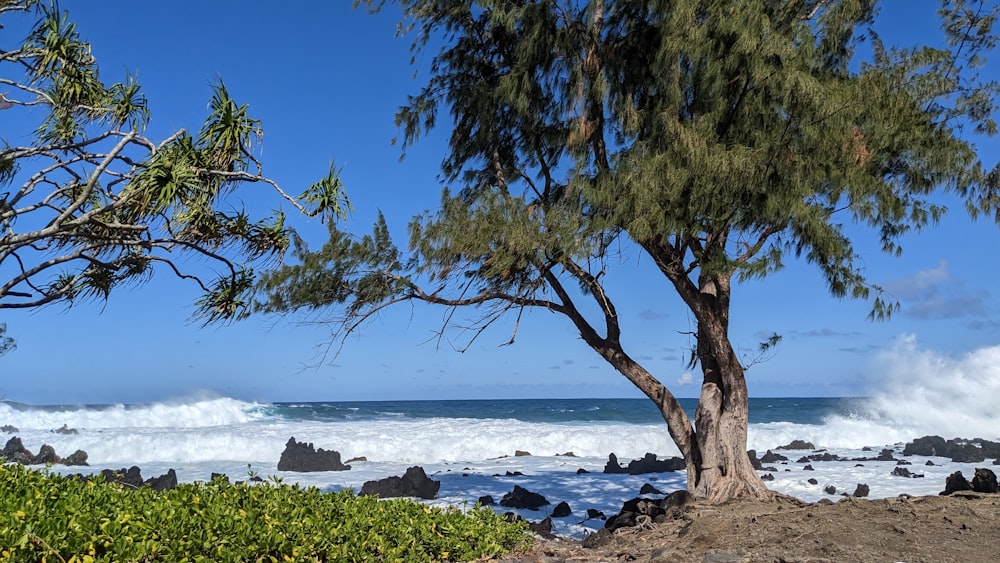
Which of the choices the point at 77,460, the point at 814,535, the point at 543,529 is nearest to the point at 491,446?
the point at 77,460

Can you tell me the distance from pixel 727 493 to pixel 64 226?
296 inches

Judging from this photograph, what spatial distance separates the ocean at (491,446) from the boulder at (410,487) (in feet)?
1.11

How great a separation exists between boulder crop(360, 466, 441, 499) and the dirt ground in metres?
4.61

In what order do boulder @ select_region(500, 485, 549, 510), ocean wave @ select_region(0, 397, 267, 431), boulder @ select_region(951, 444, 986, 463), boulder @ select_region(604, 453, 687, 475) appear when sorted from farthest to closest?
1. ocean wave @ select_region(0, 397, 267, 431)
2. boulder @ select_region(951, 444, 986, 463)
3. boulder @ select_region(604, 453, 687, 475)
4. boulder @ select_region(500, 485, 549, 510)

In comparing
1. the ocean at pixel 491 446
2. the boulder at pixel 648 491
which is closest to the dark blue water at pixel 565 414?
the ocean at pixel 491 446

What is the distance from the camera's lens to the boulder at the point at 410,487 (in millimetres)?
12445

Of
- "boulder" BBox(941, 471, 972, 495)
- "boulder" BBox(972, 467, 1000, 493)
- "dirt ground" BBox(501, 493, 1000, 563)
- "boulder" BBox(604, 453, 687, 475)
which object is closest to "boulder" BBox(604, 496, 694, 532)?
"dirt ground" BBox(501, 493, 1000, 563)

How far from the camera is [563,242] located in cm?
777

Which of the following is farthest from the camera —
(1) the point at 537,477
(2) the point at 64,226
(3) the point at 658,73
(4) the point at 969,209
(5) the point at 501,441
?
(5) the point at 501,441

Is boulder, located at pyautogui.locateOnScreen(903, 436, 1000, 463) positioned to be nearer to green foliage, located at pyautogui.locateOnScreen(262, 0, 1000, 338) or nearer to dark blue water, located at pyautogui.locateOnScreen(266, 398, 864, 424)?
green foliage, located at pyautogui.locateOnScreen(262, 0, 1000, 338)

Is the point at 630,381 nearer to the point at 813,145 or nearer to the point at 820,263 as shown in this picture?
the point at 820,263

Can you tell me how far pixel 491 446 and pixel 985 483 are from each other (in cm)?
2191

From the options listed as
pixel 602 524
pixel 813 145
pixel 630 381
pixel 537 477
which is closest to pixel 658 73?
pixel 813 145

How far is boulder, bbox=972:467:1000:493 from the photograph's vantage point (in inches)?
337
